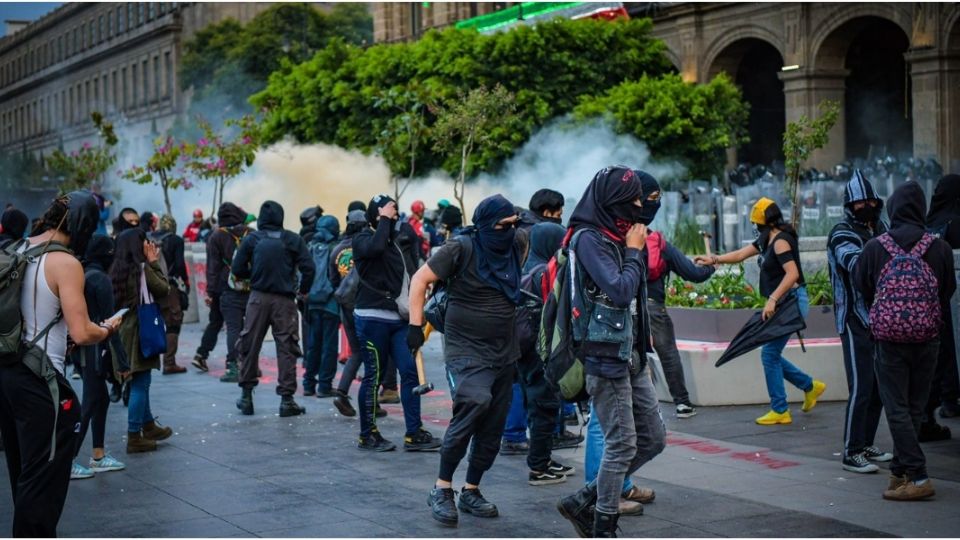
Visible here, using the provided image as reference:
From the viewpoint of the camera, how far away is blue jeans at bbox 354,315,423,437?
9.48 m

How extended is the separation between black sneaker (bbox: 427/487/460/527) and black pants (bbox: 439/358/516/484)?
8cm

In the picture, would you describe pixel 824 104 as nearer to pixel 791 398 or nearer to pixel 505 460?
pixel 791 398

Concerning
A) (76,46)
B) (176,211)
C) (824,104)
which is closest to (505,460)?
(824,104)

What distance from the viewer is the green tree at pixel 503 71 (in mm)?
33438

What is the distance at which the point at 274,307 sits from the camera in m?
11.6

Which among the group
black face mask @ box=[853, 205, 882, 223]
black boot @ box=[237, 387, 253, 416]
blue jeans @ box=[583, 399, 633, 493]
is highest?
black face mask @ box=[853, 205, 882, 223]

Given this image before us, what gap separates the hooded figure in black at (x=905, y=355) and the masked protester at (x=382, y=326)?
3.20 metres

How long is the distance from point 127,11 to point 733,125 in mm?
66921

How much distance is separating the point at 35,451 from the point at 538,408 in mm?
3291

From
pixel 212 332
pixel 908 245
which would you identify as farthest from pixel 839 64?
pixel 908 245

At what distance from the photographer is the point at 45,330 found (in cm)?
612

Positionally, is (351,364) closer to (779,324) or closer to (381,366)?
(381,366)

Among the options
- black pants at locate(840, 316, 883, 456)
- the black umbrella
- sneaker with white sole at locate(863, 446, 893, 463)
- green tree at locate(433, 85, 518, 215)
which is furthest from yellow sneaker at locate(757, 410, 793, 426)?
green tree at locate(433, 85, 518, 215)

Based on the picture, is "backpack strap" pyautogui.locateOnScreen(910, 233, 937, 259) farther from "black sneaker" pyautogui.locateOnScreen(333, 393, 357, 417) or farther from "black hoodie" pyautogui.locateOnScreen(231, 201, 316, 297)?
"black hoodie" pyautogui.locateOnScreen(231, 201, 316, 297)
